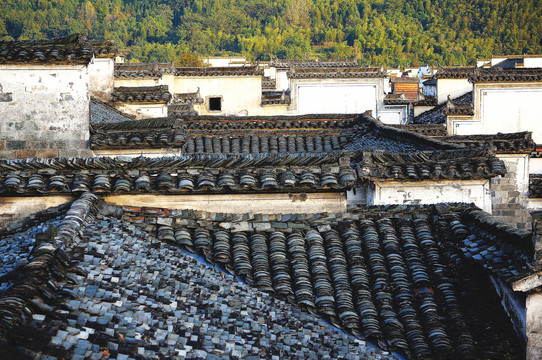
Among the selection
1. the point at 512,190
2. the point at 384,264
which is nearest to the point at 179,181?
the point at 384,264

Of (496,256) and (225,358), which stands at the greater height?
(496,256)

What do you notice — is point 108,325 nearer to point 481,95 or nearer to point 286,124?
point 286,124

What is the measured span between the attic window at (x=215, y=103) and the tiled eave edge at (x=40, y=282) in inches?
1454

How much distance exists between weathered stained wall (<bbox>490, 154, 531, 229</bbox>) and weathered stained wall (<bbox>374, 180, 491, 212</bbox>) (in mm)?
9566

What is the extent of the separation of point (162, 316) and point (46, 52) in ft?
32.3

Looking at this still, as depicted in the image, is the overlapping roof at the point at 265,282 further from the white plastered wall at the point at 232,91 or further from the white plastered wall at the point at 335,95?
the white plastered wall at the point at 335,95

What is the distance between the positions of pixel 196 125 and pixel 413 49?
166m

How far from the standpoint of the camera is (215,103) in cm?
4538

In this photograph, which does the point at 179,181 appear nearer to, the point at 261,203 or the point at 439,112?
the point at 261,203

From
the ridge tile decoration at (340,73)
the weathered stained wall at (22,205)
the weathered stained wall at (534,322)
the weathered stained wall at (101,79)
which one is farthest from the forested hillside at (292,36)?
the weathered stained wall at (534,322)

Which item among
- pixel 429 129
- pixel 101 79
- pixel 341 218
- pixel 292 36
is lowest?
pixel 341 218

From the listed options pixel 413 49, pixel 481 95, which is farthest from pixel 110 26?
pixel 481 95

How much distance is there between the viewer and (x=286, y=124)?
25.6m

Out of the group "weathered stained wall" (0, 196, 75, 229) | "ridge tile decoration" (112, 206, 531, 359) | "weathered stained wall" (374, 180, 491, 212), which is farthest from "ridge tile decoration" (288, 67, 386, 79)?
"weathered stained wall" (0, 196, 75, 229)
